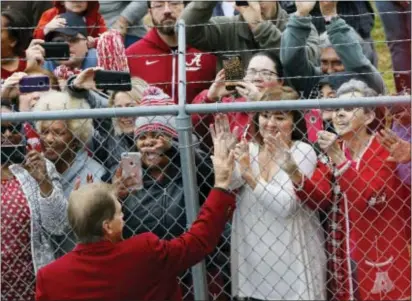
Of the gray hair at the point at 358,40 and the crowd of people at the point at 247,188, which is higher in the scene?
the gray hair at the point at 358,40

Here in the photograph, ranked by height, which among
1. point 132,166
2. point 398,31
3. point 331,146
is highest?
point 398,31

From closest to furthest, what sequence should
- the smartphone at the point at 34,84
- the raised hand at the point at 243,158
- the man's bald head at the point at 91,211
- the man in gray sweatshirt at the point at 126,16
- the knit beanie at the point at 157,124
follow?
the man's bald head at the point at 91,211 < the raised hand at the point at 243,158 < the knit beanie at the point at 157,124 < the smartphone at the point at 34,84 < the man in gray sweatshirt at the point at 126,16

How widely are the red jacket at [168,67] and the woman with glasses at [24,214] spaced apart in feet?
3.50

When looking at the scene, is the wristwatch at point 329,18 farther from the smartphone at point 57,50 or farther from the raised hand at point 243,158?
the smartphone at point 57,50

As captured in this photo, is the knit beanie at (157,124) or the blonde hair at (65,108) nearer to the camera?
the knit beanie at (157,124)

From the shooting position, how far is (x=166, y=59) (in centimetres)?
682

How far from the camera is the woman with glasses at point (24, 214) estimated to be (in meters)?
5.62

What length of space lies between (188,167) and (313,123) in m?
0.80

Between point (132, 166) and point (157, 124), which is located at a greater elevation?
point (157, 124)

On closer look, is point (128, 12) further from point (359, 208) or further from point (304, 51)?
point (359, 208)


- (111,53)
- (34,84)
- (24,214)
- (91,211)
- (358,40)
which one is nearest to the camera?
(91,211)

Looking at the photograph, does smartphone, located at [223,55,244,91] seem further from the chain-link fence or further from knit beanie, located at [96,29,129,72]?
knit beanie, located at [96,29,129,72]

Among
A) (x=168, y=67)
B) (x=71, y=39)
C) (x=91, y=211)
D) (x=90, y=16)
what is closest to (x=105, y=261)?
(x=91, y=211)

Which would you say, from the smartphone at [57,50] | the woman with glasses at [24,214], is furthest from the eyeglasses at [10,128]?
the smartphone at [57,50]
